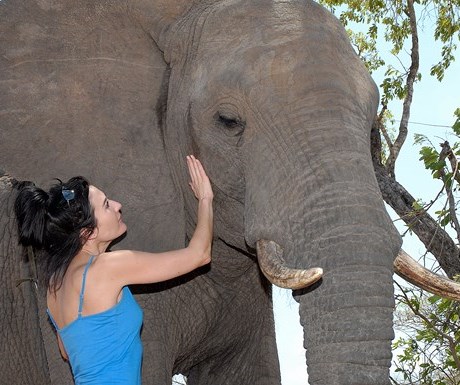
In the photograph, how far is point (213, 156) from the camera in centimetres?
466

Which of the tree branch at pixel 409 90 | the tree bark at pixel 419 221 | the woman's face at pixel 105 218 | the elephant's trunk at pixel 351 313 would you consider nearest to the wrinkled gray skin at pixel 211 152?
the elephant's trunk at pixel 351 313

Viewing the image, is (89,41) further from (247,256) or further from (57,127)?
(247,256)

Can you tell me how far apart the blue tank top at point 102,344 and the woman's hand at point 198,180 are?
0.71 meters

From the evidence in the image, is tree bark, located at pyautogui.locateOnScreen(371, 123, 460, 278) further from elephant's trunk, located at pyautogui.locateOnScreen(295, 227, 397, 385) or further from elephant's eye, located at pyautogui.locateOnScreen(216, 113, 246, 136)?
elephant's trunk, located at pyautogui.locateOnScreen(295, 227, 397, 385)

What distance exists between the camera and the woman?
13.2ft

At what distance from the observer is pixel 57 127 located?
4.90 metres

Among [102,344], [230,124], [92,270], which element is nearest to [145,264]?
[92,270]

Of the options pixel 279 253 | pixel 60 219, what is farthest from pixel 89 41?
pixel 279 253

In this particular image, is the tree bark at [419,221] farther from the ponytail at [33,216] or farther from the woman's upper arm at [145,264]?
the ponytail at [33,216]

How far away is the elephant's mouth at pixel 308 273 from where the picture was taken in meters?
3.86

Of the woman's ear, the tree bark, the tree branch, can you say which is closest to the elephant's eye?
the woman's ear

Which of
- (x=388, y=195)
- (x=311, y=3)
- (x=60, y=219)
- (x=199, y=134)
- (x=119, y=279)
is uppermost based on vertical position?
(x=388, y=195)

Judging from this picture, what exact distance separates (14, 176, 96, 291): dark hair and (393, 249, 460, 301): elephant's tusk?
1312 mm

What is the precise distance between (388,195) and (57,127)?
13.0ft
